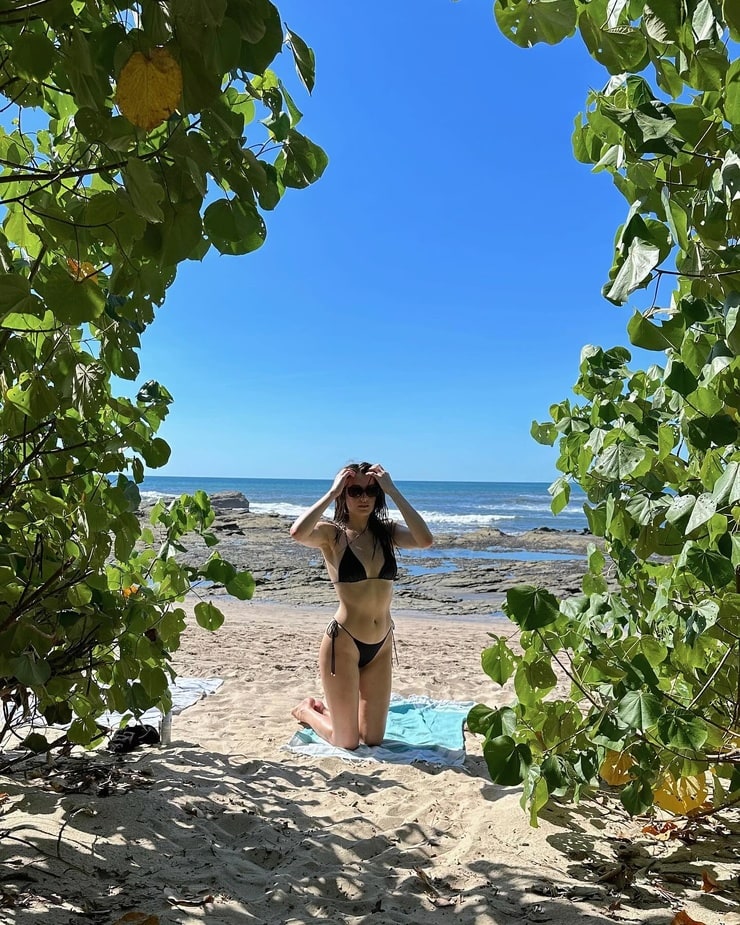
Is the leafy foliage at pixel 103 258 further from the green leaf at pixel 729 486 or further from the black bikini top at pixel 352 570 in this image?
the black bikini top at pixel 352 570

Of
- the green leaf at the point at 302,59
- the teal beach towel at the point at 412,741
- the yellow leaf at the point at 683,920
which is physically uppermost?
the green leaf at the point at 302,59

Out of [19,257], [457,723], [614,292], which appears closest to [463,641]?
[457,723]

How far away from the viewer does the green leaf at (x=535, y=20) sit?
40.1 inches

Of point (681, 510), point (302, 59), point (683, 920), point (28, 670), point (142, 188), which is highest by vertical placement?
point (302, 59)

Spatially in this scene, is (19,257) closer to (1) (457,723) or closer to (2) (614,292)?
(2) (614,292)

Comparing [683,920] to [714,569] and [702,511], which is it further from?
[702,511]

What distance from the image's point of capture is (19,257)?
1.94 metres

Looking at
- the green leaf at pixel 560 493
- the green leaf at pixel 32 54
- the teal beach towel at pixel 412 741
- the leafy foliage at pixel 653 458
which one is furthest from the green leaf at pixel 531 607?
the teal beach towel at pixel 412 741

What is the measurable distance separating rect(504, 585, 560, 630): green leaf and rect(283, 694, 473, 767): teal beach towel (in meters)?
2.32

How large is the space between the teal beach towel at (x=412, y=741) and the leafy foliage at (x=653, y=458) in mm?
1187

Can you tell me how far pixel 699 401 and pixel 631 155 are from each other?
710mm

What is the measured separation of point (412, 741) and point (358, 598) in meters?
0.94

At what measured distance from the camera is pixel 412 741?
166 inches

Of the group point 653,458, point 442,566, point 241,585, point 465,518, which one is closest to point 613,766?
point 653,458
